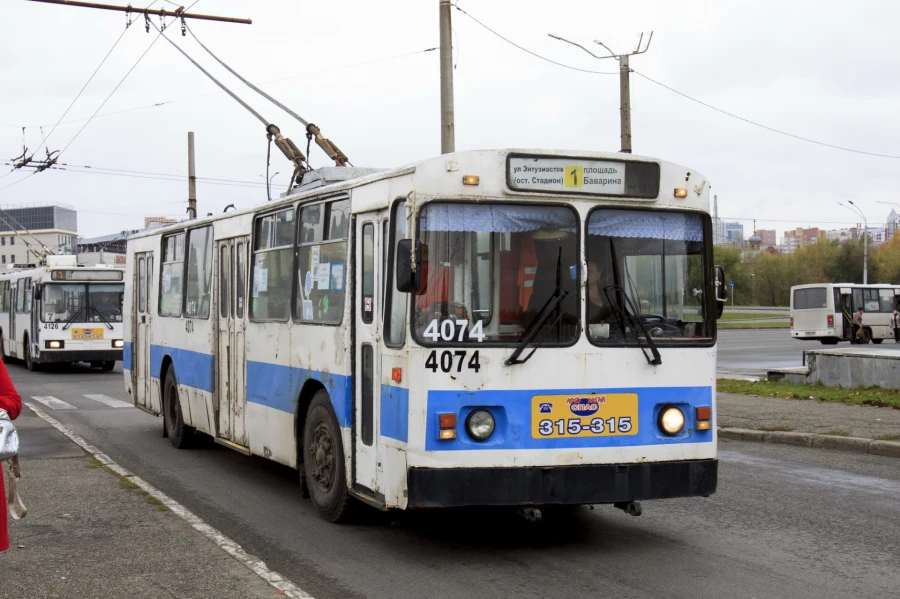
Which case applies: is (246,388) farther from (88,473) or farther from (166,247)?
(166,247)

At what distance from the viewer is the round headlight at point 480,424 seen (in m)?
7.04

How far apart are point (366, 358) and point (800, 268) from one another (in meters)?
108

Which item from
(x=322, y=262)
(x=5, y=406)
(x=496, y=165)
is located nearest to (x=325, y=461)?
(x=322, y=262)

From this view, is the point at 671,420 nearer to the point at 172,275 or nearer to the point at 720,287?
the point at 720,287

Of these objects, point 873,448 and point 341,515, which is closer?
point 341,515

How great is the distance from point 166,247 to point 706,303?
8531 millimetres

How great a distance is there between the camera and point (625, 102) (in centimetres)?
2259

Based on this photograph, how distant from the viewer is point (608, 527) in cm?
834

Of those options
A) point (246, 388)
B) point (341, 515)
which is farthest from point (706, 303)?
point (246, 388)

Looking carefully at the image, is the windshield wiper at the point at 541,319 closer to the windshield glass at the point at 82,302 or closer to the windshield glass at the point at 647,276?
the windshield glass at the point at 647,276

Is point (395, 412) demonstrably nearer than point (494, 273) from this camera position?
No

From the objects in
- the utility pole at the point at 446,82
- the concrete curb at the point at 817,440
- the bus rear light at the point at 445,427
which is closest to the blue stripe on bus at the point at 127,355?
the utility pole at the point at 446,82

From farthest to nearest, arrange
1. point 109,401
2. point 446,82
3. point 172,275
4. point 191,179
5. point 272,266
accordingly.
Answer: point 191,179 < point 109,401 < point 446,82 < point 172,275 < point 272,266

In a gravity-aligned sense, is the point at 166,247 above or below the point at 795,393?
above
